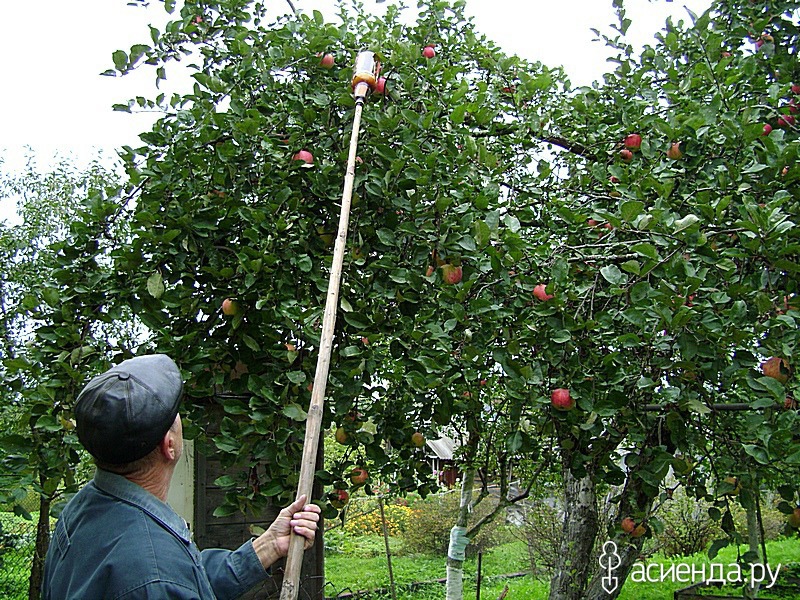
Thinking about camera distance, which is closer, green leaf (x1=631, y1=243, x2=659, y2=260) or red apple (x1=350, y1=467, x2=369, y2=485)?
green leaf (x1=631, y1=243, x2=659, y2=260)

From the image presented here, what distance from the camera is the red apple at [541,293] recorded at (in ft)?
5.76

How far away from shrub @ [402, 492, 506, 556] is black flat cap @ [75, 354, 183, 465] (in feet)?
18.0

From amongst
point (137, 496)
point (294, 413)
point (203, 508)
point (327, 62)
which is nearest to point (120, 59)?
point (327, 62)

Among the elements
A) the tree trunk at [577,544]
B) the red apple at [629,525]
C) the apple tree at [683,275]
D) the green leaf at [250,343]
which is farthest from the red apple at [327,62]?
the tree trunk at [577,544]

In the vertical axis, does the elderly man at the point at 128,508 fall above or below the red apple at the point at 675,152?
below

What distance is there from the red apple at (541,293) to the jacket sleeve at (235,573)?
3.02 feet

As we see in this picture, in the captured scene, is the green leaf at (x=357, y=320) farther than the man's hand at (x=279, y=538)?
Yes

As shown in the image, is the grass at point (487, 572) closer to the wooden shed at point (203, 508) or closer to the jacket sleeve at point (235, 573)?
the wooden shed at point (203, 508)

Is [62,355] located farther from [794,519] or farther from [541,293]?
[794,519]

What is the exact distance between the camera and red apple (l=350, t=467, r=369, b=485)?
1991mm

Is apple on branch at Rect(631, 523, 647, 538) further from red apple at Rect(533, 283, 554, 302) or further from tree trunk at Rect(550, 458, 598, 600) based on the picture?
tree trunk at Rect(550, 458, 598, 600)

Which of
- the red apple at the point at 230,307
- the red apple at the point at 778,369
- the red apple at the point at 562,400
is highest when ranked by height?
the red apple at the point at 230,307

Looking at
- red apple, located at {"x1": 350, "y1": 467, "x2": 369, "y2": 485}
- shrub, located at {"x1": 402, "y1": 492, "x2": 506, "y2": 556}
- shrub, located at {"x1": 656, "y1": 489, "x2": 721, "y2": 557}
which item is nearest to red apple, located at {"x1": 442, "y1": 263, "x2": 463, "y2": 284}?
red apple, located at {"x1": 350, "y1": 467, "x2": 369, "y2": 485}

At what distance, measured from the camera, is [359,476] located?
2.01 metres
